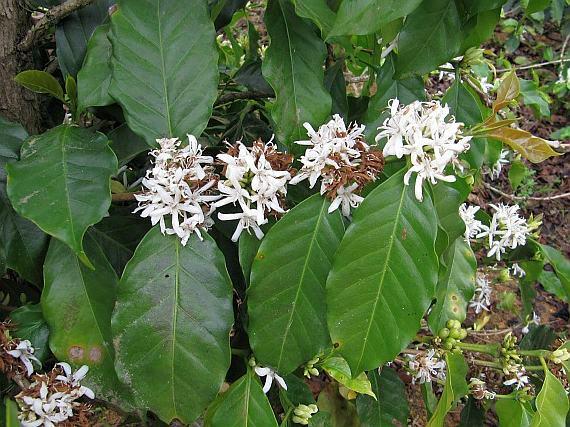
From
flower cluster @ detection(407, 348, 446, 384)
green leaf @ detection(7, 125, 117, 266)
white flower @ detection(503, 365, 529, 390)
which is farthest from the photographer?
flower cluster @ detection(407, 348, 446, 384)

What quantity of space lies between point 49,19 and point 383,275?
2.36 ft

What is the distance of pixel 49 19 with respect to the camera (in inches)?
38.6

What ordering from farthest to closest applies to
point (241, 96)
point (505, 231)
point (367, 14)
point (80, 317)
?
point (505, 231) → point (241, 96) → point (80, 317) → point (367, 14)

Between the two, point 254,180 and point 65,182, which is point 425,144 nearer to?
point 254,180

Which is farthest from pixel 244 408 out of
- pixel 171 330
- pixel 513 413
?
pixel 513 413

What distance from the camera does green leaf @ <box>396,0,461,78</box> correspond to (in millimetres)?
976

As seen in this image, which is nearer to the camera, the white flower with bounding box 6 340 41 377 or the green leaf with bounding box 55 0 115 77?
the white flower with bounding box 6 340 41 377

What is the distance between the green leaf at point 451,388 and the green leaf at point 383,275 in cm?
36

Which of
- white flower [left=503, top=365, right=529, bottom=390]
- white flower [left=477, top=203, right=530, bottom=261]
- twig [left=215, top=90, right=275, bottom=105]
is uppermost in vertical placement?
twig [left=215, top=90, right=275, bottom=105]

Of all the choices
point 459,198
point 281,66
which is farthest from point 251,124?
point 459,198

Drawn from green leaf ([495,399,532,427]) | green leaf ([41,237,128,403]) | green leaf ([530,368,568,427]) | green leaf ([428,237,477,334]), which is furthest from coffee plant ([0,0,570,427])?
green leaf ([495,399,532,427])

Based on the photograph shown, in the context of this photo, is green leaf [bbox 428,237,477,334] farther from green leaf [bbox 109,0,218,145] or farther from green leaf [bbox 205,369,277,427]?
green leaf [bbox 109,0,218,145]

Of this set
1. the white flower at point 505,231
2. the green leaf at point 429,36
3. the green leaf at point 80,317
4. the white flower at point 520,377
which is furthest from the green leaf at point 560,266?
the green leaf at point 80,317

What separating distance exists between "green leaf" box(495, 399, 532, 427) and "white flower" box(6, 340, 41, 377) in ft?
3.48
